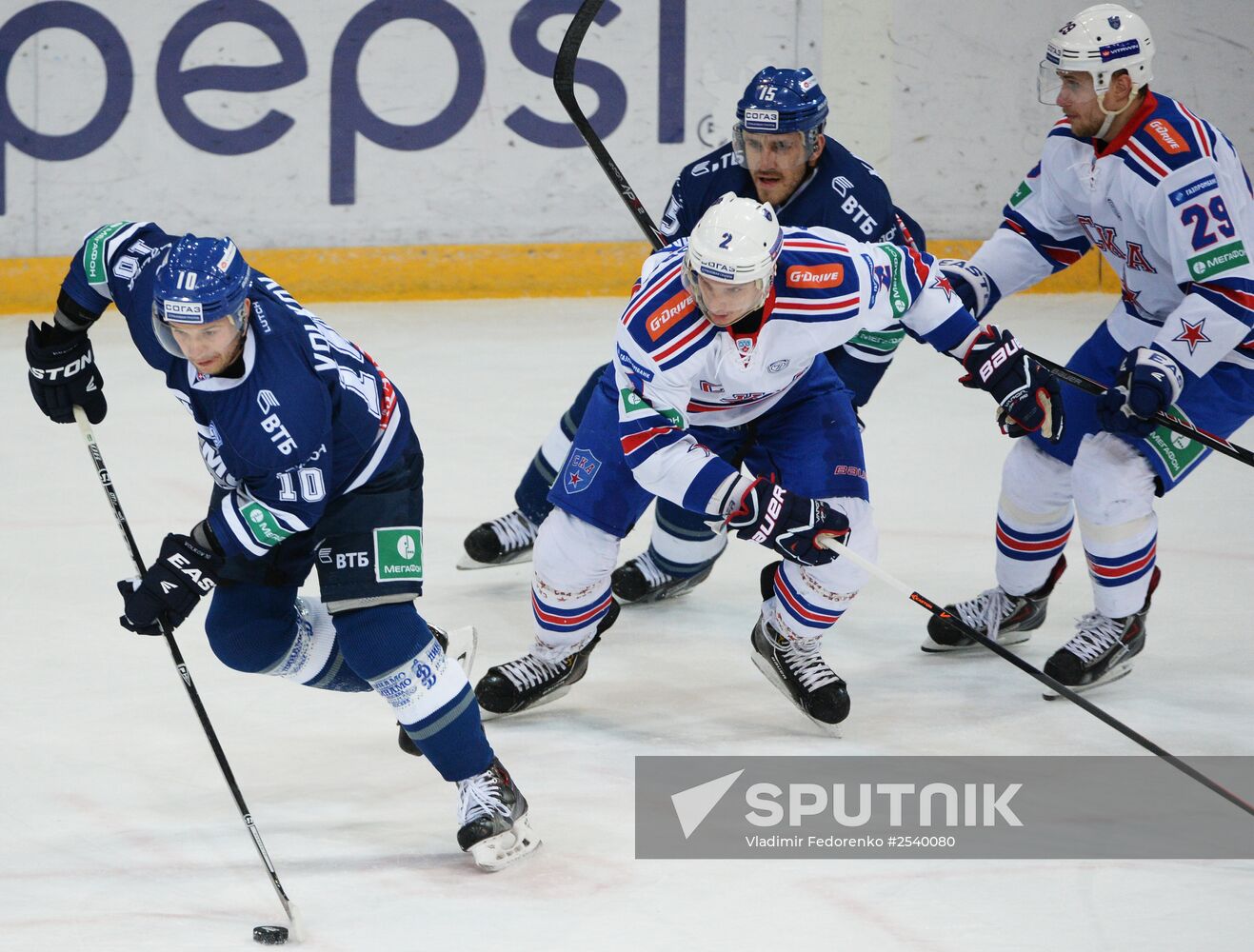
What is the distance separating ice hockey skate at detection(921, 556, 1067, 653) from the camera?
12.9ft

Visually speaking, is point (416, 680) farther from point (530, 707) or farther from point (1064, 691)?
point (1064, 691)

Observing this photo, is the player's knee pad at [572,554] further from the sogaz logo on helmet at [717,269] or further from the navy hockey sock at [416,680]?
the sogaz logo on helmet at [717,269]

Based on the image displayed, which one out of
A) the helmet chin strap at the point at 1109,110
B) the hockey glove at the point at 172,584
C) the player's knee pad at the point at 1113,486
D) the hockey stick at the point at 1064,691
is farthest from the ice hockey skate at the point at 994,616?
the hockey glove at the point at 172,584

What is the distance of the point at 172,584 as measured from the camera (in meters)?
2.74

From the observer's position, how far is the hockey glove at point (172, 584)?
2.75m

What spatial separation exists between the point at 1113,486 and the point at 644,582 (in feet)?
3.80

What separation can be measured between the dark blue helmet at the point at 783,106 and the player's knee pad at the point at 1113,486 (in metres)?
0.89

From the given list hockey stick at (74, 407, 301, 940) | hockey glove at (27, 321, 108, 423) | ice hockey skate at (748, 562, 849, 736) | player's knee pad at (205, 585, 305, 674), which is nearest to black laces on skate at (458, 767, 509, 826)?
hockey stick at (74, 407, 301, 940)

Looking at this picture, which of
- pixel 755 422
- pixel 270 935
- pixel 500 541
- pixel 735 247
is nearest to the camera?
pixel 270 935

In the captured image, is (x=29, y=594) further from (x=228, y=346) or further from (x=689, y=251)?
(x=689, y=251)

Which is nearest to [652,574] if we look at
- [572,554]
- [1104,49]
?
[572,554]

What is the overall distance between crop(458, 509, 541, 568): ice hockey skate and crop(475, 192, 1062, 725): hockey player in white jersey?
0.80 metres

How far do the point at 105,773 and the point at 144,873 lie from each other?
43 centimetres

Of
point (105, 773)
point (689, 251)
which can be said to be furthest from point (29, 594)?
point (689, 251)
